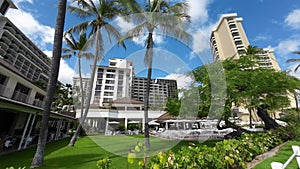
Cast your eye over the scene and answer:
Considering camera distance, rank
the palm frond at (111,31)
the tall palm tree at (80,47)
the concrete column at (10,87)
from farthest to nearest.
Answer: the tall palm tree at (80,47)
the palm frond at (111,31)
the concrete column at (10,87)

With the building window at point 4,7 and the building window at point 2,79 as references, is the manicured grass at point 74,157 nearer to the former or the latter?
the building window at point 2,79

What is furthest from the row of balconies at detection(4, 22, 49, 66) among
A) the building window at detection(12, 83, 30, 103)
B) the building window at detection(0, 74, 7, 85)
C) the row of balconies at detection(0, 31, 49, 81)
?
the building window at detection(0, 74, 7, 85)

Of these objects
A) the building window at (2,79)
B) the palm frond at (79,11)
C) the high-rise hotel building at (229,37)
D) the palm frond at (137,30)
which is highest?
the high-rise hotel building at (229,37)

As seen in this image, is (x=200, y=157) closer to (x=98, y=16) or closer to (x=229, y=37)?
(x=98, y=16)

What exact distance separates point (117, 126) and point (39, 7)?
2181cm

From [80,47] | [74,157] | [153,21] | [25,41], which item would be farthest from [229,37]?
[74,157]

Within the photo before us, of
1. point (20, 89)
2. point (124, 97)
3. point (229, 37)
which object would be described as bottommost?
point (20, 89)

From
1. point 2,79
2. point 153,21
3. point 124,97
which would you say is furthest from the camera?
point 124,97

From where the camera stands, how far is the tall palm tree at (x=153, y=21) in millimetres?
8406

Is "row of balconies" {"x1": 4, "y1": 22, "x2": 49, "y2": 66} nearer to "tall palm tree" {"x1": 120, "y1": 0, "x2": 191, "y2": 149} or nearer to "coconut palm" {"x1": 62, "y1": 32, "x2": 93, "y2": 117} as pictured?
"coconut palm" {"x1": 62, "y1": 32, "x2": 93, "y2": 117}

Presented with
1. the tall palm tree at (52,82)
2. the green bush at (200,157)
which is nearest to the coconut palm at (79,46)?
the tall palm tree at (52,82)

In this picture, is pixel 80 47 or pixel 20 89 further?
pixel 20 89

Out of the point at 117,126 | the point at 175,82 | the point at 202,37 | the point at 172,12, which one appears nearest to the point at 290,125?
the point at 175,82

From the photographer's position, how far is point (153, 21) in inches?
341
